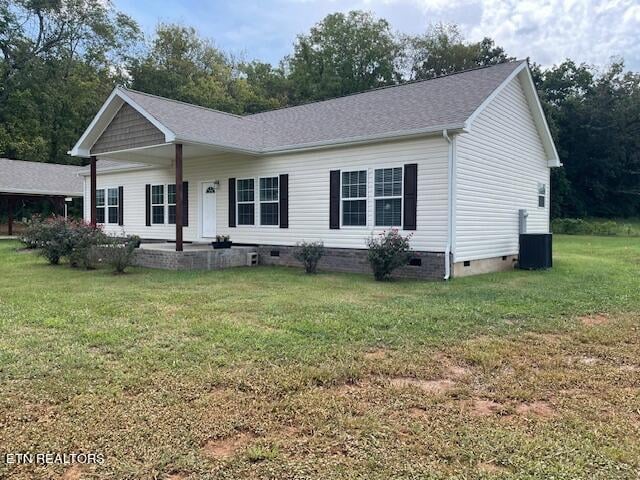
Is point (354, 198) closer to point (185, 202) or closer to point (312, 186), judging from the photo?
point (312, 186)

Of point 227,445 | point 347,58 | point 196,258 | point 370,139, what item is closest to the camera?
point 227,445

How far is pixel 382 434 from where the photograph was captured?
2971 mm

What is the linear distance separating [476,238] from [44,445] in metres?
9.74

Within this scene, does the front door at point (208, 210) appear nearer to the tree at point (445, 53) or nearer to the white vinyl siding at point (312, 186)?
the white vinyl siding at point (312, 186)

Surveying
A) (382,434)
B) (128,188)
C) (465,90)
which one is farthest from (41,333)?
(128,188)

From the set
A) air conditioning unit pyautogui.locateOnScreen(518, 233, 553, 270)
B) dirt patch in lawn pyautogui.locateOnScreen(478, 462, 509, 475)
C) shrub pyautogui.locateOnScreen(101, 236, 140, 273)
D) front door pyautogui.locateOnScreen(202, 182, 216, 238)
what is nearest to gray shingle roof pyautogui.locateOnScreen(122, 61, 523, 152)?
front door pyautogui.locateOnScreen(202, 182, 216, 238)

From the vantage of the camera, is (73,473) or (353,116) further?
(353,116)

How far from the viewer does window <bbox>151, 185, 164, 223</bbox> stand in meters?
16.0

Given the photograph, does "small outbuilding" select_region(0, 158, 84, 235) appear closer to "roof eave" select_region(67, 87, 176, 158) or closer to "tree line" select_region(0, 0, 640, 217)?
"tree line" select_region(0, 0, 640, 217)

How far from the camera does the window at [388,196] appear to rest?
1074cm

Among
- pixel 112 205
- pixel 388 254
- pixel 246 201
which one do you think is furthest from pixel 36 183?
pixel 388 254

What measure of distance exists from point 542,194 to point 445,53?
1092 inches

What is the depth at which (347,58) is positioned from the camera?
38.1m

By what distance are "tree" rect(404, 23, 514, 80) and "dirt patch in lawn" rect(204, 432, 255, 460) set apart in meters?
38.2
